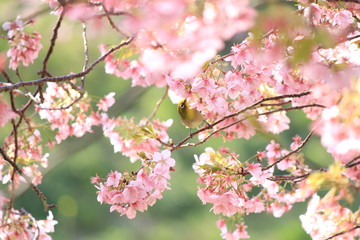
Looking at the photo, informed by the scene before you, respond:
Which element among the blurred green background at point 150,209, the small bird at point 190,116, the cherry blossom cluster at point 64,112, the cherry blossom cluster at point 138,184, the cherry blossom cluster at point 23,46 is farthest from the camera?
the blurred green background at point 150,209

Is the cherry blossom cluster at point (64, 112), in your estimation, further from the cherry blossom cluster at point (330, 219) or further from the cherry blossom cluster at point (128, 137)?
the cherry blossom cluster at point (330, 219)

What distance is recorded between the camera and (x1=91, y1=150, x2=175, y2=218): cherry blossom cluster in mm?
1012

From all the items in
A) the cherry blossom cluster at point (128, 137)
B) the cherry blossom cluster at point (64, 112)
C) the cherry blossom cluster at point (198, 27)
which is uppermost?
the cherry blossom cluster at point (64, 112)

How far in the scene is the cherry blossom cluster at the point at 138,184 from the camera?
39.8 inches

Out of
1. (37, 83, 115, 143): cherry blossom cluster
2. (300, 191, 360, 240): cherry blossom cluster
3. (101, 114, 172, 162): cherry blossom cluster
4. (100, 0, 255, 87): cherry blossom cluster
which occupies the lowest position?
(100, 0, 255, 87): cherry blossom cluster

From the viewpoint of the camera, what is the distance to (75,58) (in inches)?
208

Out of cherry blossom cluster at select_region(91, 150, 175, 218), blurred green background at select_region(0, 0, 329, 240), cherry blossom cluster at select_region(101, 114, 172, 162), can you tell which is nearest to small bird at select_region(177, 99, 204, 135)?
cherry blossom cluster at select_region(91, 150, 175, 218)

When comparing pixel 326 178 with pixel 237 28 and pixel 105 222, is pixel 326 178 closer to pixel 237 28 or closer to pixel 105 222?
pixel 237 28

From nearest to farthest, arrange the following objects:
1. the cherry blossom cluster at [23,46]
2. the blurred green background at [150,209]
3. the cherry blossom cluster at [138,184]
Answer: the cherry blossom cluster at [138,184] < the cherry blossom cluster at [23,46] < the blurred green background at [150,209]

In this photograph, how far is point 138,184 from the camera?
101 centimetres

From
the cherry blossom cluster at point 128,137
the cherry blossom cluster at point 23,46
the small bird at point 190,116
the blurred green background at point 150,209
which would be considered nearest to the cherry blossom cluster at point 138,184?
the small bird at point 190,116

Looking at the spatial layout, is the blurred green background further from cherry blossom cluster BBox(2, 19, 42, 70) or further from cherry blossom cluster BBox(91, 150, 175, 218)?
cherry blossom cluster BBox(91, 150, 175, 218)

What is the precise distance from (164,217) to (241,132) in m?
4.10

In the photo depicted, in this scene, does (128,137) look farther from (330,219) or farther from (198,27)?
(198,27)
